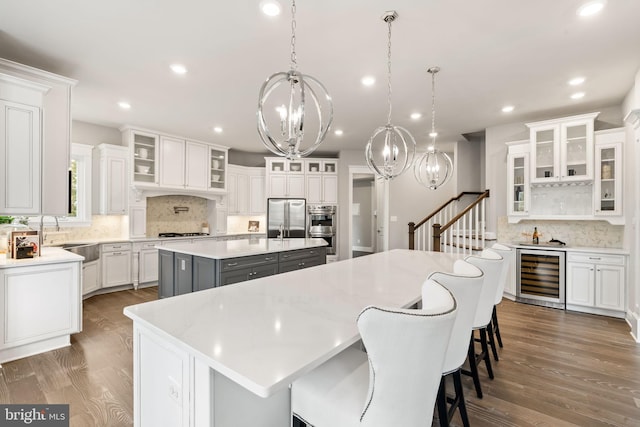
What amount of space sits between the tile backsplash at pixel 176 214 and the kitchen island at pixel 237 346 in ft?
15.6

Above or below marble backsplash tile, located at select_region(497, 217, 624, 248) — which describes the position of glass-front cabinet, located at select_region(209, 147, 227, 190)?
above

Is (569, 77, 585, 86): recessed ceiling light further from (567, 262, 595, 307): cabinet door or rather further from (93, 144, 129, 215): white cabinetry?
(93, 144, 129, 215): white cabinetry

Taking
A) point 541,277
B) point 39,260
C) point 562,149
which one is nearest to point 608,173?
point 562,149

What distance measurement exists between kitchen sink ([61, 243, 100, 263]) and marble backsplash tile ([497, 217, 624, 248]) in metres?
6.38

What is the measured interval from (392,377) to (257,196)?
6.42 meters

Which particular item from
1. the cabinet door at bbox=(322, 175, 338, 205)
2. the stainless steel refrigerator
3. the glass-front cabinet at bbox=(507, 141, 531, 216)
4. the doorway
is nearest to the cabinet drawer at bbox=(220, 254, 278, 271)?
the stainless steel refrigerator

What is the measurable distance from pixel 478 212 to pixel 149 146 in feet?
19.4

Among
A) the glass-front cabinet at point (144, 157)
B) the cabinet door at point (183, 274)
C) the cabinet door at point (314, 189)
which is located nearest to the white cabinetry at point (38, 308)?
the cabinet door at point (183, 274)

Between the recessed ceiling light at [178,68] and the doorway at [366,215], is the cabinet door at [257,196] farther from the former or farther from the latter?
the recessed ceiling light at [178,68]

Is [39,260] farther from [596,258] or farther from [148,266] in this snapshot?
[596,258]

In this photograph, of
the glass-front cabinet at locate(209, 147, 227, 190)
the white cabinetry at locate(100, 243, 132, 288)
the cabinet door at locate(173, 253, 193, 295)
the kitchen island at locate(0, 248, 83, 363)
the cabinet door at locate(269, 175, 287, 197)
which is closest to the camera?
the kitchen island at locate(0, 248, 83, 363)

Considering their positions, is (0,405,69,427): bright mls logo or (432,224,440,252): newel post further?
(432,224,440,252): newel post

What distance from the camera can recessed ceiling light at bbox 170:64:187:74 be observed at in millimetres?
3069

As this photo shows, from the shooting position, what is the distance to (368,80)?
11.1 ft
